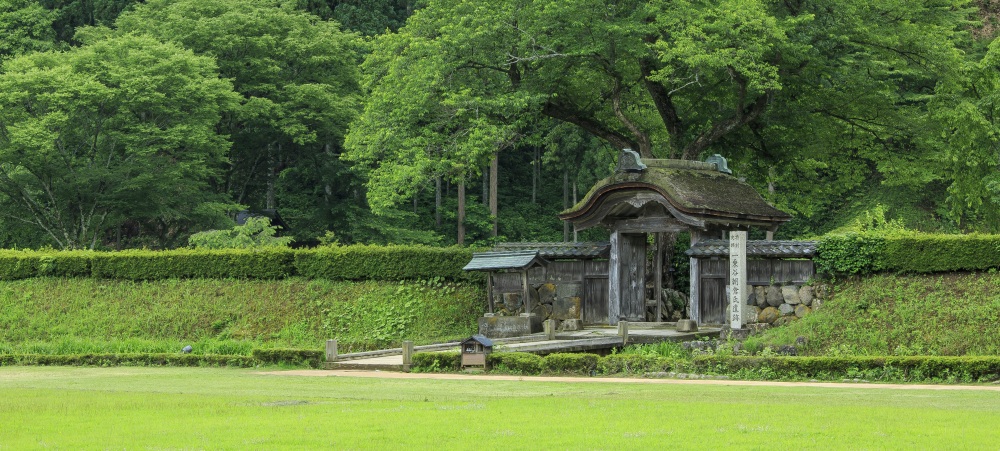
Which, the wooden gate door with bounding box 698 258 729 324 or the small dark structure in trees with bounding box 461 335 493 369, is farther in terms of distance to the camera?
the wooden gate door with bounding box 698 258 729 324

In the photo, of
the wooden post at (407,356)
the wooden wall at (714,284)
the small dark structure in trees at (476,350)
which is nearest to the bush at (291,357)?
the wooden post at (407,356)

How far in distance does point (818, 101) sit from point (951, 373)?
1768 centimetres

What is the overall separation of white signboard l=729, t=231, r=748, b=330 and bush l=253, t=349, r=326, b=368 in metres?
9.62

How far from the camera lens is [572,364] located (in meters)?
23.0

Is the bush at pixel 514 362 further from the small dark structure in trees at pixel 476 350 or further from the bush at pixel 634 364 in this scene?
the bush at pixel 634 364

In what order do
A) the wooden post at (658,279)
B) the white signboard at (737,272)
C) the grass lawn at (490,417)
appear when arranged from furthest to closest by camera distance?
the wooden post at (658,279), the white signboard at (737,272), the grass lawn at (490,417)

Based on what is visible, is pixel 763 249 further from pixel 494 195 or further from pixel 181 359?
pixel 494 195

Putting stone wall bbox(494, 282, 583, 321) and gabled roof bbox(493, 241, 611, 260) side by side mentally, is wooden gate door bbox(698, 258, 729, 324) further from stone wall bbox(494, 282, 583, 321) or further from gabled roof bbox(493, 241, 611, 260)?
stone wall bbox(494, 282, 583, 321)

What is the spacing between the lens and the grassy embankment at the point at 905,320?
81.9 feet

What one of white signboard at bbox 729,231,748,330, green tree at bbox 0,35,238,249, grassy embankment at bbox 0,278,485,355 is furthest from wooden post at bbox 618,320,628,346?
green tree at bbox 0,35,238,249

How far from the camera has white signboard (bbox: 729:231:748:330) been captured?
27766mm

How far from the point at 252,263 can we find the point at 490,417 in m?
21.9

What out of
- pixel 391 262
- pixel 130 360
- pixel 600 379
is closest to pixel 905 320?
pixel 600 379

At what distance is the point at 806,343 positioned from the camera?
26.2 meters
